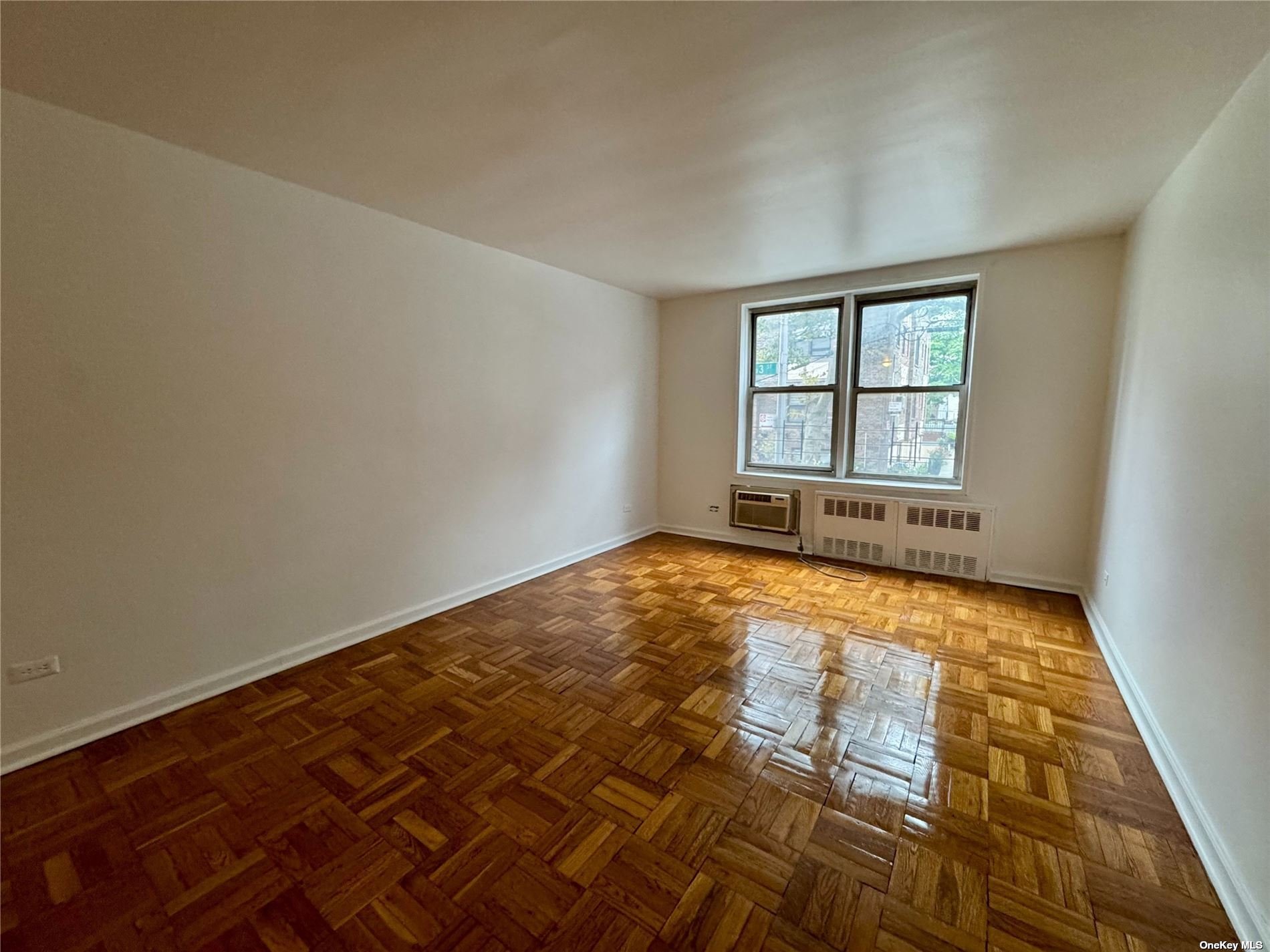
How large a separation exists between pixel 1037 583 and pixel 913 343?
192 cm

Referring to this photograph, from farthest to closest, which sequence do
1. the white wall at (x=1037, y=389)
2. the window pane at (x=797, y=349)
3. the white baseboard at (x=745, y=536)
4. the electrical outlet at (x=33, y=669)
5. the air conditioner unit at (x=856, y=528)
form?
1. the white baseboard at (x=745, y=536)
2. the window pane at (x=797, y=349)
3. the air conditioner unit at (x=856, y=528)
4. the white wall at (x=1037, y=389)
5. the electrical outlet at (x=33, y=669)

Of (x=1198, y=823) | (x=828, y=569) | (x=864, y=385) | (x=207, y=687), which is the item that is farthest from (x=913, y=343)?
(x=207, y=687)

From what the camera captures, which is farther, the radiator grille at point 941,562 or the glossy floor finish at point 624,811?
the radiator grille at point 941,562

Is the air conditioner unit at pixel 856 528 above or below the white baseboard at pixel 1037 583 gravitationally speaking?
above

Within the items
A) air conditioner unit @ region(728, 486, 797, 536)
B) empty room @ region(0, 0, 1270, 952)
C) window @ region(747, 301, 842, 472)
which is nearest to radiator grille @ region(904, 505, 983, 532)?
empty room @ region(0, 0, 1270, 952)

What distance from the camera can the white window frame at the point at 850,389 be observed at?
147 inches

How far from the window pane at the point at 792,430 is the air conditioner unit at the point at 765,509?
0.33 metres

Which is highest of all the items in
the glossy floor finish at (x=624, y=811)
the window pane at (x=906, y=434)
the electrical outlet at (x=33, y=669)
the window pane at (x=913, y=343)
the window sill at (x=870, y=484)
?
the window pane at (x=913, y=343)

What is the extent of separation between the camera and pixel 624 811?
1618 mm

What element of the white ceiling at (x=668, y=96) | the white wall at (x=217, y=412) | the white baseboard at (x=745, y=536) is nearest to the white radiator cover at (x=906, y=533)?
the white baseboard at (x=745, y=536)

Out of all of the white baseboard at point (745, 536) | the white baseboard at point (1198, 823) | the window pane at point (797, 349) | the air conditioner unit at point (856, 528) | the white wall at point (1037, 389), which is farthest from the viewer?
the white baseboard at point (745, 536)

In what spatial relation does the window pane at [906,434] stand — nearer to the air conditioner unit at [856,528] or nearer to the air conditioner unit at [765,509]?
the air conditioner unit at [856,528]

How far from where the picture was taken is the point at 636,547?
4.67 m

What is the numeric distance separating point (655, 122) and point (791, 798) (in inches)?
93.8
